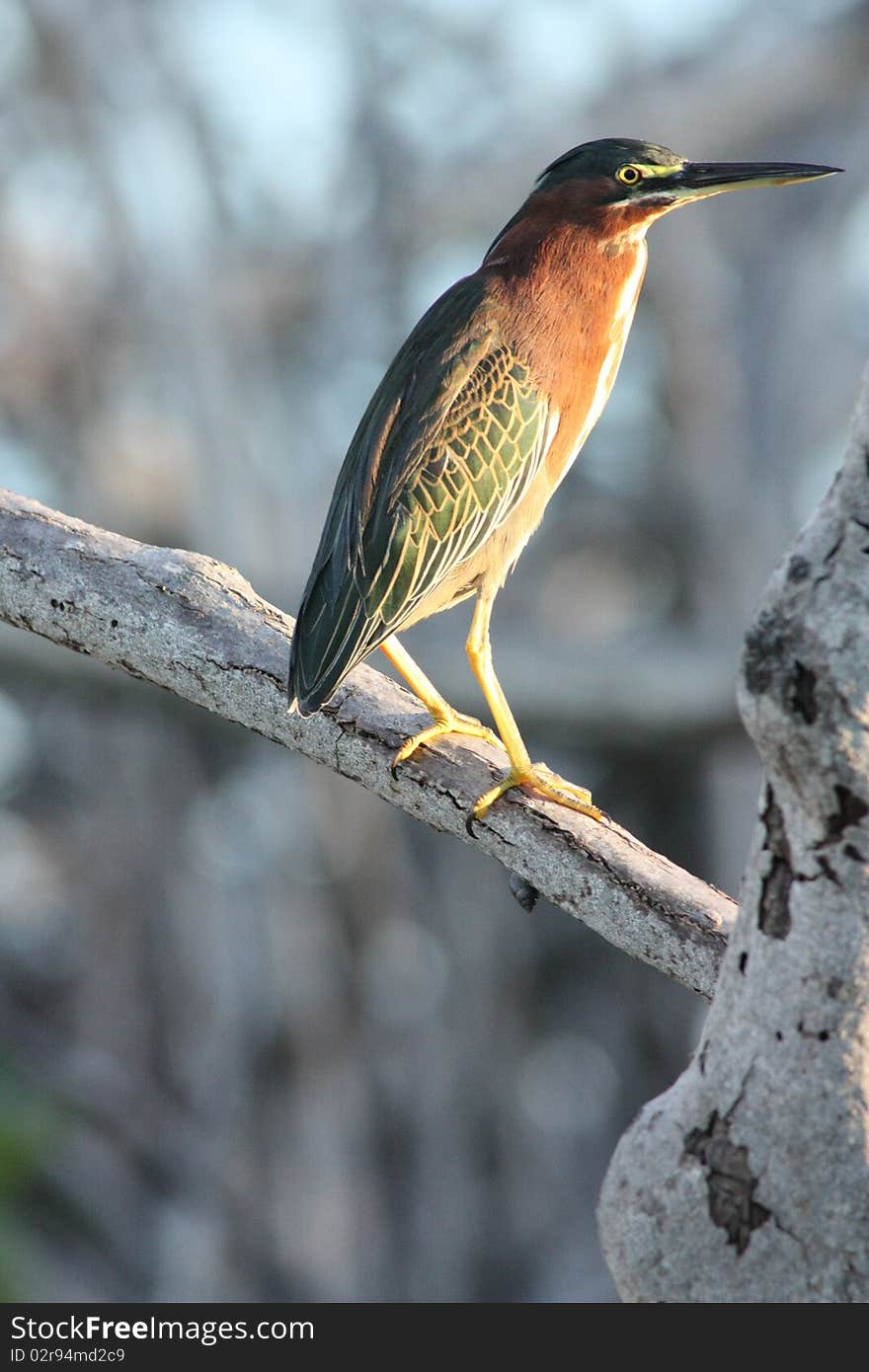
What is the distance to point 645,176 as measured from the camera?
283cm

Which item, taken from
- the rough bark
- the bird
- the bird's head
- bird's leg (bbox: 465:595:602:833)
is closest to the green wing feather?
the bird

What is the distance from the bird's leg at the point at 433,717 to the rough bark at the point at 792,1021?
0.84 metres

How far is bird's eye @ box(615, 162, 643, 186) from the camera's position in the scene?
2.83 metres

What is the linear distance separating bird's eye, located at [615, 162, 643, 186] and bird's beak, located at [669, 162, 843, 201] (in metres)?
0.06

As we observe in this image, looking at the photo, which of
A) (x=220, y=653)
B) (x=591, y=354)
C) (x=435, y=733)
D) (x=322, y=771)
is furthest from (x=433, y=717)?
(x=322, y=771)

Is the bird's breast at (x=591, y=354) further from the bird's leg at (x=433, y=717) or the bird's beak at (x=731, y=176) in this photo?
the bird's leg at (x=433, y=717)

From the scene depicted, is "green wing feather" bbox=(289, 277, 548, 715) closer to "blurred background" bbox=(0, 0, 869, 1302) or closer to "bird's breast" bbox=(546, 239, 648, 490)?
"bird's breast" bbox=(546, 239, 648, 490)

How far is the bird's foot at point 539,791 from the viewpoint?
2.28 meters

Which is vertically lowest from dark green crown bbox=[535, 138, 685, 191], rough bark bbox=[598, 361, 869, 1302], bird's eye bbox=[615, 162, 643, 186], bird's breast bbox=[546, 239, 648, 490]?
rough bark bbox=[598, 361, 869, 1302]

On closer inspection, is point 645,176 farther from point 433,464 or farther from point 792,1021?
point 792,1021

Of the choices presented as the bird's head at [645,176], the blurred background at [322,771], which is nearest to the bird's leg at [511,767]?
the bird's head at [645,176]

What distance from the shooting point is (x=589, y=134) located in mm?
8102

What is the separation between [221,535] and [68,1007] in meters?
3.09

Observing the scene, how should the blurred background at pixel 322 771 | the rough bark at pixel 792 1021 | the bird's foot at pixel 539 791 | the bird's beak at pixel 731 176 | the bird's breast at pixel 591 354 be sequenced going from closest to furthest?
the rough bark at pixel 792 1021, the bird's foot at pixel 539 791, the bird's beak at pixel 731 176, the bird's breast at pixel 591 354, the blurred background at pixel 322 771
